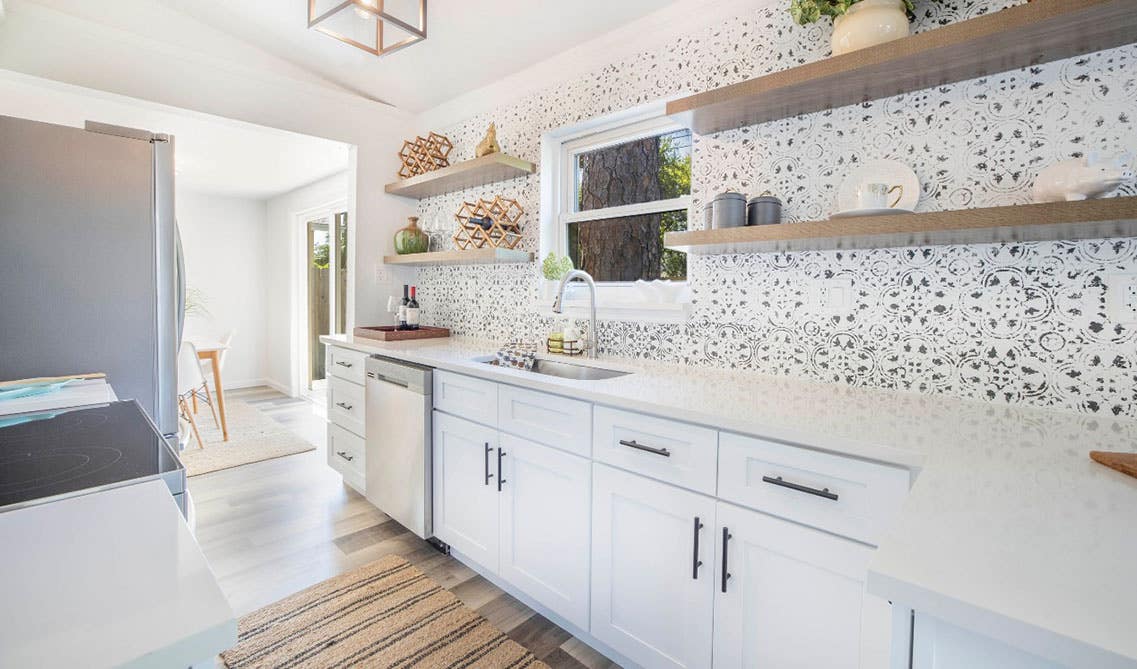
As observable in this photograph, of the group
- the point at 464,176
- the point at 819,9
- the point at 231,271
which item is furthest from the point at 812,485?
the point at 231,271

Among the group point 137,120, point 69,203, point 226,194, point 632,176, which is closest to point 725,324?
point 632,176

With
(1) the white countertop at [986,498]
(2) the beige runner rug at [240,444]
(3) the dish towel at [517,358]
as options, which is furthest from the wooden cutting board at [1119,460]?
(2) the beige runner rug at [240,444]

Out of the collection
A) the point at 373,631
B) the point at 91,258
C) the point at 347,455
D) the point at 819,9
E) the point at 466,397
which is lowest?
the point at 373,631

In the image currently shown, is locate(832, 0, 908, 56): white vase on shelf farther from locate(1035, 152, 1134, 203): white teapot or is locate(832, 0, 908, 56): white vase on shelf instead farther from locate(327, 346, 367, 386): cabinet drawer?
locate(327, 346, 367, 386): cabinet drawer

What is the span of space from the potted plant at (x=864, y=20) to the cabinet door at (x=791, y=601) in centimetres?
136

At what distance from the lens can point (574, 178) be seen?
271 cm

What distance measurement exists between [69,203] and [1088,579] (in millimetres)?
2470

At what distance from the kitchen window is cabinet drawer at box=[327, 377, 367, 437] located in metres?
1.30

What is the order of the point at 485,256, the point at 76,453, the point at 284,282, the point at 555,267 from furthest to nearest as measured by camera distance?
the point at 284,282 < the point at 485,256 < the point at 555,267 < the point at 76,453

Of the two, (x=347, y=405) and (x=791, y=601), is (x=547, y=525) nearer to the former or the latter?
(x=791, y=601)

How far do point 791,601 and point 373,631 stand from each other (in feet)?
4.56

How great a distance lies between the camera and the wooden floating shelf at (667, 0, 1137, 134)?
1179 millimetres

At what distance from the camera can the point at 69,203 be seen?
161 centimetres

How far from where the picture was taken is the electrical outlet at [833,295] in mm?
1693
